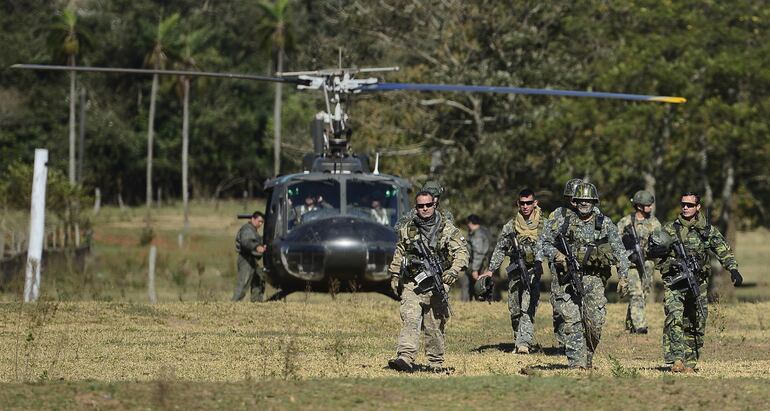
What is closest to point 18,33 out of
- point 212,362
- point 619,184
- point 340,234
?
point 619,184

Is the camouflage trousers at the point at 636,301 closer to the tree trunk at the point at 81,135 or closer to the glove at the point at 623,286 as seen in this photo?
the glove at the point at 623,286

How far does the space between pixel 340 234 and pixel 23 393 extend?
1090 cm

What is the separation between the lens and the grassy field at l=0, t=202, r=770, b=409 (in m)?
12.4

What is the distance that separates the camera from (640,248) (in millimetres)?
19609

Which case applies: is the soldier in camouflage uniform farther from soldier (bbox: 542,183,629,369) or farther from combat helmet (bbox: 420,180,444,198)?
soldier (bbox: 542,183,629,369)

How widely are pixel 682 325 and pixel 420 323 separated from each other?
2.51 m

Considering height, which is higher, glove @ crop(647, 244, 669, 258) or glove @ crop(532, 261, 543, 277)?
Answer: glove @ crop(647, 244, 669, 258)

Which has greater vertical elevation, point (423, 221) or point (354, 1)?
point (354, 1)

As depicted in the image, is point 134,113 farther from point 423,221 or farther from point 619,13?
point 423,221

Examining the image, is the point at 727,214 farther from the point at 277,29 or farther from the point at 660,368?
the point at 660,368

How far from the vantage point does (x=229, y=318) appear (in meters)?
21.4

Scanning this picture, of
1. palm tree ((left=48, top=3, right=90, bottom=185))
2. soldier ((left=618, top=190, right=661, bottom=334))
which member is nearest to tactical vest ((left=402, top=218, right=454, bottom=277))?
soldier ((left=618, top=190, right=661, bottom=334))

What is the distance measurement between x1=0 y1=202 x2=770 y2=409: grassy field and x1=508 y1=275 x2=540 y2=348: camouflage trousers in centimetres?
23

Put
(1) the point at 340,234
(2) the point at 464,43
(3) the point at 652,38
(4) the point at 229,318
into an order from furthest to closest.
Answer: (2) the point at 464,43 < (3) the point at 652,38 < (1) the point at 340,234 < (4) the point at 229,318
